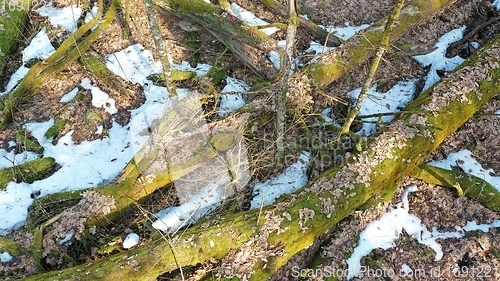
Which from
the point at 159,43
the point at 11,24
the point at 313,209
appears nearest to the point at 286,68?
the point at 313,209

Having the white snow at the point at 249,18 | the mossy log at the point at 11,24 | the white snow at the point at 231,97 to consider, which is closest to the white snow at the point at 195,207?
the white snow at the point at 231,97

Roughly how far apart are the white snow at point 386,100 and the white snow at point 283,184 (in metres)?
1.37

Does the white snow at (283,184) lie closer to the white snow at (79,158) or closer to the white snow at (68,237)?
the white snow at (79,158)

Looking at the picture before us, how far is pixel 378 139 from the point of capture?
5.48m

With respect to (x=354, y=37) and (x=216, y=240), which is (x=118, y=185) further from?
(x=354, y=37)

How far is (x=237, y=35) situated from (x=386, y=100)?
307cm

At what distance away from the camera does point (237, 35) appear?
725 centimetres

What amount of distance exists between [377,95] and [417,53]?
1.50 m

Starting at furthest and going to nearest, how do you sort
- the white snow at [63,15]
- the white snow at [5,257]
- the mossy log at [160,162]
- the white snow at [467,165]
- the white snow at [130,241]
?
1. the white snow at [63,15]
2. the white snow at [467,165]
3. the mossy log at [160,162]
4. the white snow at [130,241]
5. the white snow at [5,257]

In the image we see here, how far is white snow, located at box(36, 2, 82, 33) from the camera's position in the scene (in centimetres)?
765

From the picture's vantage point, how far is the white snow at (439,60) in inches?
287

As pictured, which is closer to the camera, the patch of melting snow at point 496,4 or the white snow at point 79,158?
the white snow at point 79,158

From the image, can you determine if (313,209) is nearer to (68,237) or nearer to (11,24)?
(68,237)

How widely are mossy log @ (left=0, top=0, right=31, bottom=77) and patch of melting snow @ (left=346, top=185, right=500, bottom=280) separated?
6896 millimetres
